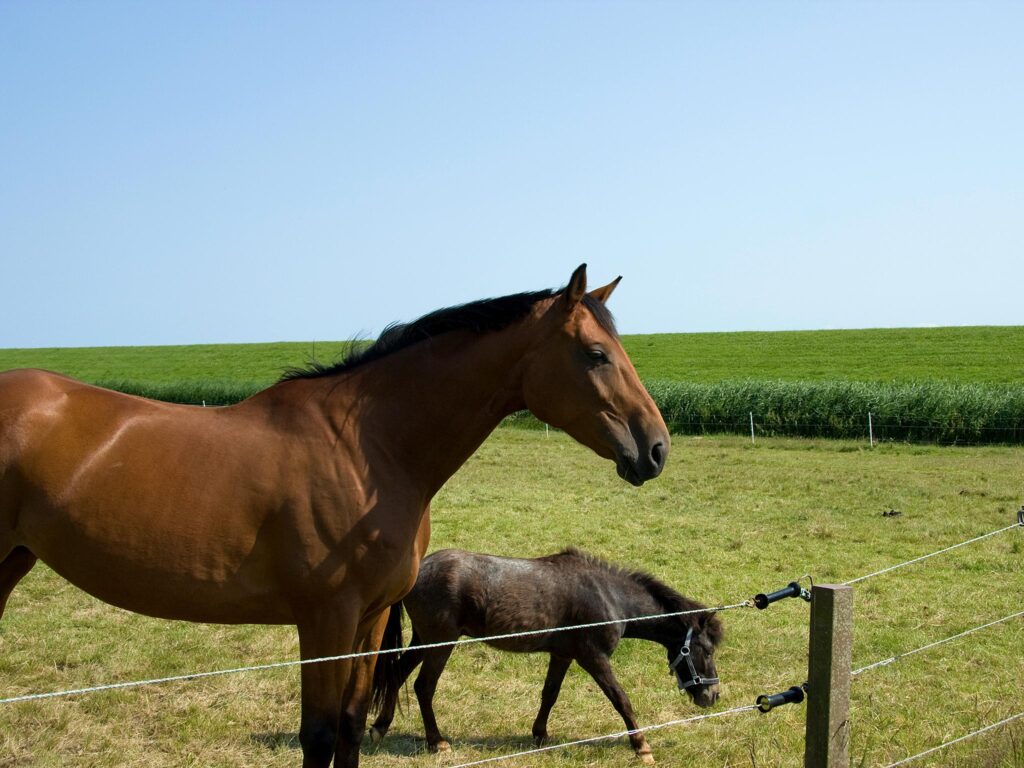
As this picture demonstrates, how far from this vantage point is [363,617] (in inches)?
139

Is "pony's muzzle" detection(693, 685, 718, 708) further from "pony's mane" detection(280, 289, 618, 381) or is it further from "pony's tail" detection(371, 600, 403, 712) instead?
"pony's mane" detection(280, 289, 618, 381)

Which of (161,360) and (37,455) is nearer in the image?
(37,455)

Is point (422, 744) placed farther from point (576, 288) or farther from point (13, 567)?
point (576, 288)

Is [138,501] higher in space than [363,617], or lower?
higher

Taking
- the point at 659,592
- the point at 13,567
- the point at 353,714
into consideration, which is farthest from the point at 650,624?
the point at 13,567

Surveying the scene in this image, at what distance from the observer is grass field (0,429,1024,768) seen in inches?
195

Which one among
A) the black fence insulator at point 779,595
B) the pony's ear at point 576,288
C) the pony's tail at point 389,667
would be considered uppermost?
the pony's ear at point 576,288

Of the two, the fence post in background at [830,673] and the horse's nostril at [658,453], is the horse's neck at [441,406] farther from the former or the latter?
the fence post in background at [830,673]

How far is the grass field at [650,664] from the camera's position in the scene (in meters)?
4.94

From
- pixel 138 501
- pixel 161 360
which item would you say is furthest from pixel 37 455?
pixel 161 360

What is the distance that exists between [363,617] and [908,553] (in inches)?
342

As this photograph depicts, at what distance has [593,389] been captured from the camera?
11.2 ft

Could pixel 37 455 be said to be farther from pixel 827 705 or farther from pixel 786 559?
pixel 786 559

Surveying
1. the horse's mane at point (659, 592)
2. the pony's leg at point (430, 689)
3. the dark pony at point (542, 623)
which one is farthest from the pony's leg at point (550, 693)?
the horse's mane at point (659, 592)
